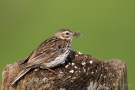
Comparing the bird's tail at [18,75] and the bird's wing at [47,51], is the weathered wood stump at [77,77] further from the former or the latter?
the bird's wing at [47,51]

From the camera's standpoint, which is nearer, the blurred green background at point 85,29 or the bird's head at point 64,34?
the bird's head at point 64,34

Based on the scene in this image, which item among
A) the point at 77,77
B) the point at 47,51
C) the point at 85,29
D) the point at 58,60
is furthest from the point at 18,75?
the point at 85,29

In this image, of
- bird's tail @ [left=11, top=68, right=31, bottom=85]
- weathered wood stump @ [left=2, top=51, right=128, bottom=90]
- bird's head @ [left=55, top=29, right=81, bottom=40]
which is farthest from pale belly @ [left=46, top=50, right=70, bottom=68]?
bird's tail @ [left=11, top=68, right=31, bottom=85]

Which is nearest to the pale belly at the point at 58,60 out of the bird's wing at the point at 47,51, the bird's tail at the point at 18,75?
the bird's wing at the point at 47,51

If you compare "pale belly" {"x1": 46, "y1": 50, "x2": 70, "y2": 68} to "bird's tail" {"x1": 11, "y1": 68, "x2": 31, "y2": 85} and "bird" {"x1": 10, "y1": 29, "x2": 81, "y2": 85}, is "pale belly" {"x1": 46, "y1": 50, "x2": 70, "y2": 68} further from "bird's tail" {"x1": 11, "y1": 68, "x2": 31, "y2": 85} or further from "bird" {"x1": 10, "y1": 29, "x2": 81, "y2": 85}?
"bird's tail" {"x1": 11, "y1": 68, "x2": 31, "y2": 85}

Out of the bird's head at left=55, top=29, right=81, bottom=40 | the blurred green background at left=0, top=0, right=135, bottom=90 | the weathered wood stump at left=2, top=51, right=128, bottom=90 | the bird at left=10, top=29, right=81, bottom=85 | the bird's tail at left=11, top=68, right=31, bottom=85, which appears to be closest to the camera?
the weathered wood stump at left=2, top=51, right=128, bottom=90

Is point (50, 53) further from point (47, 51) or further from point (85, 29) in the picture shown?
point (85, 29)
